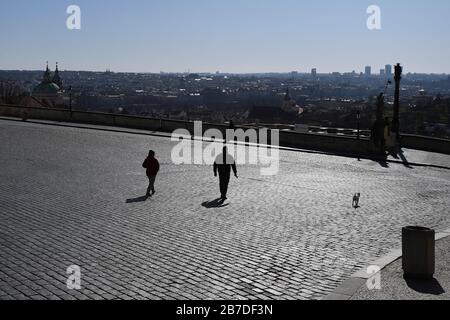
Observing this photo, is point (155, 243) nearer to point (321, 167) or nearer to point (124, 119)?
point (321, 167)

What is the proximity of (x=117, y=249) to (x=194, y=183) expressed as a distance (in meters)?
8.21

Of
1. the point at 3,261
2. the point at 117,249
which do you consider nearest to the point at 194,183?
the point at 117,249

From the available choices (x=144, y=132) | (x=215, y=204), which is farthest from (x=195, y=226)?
(x=144, y=132)

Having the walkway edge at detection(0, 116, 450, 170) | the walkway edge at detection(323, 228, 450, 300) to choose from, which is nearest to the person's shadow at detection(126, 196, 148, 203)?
the walkway edge at detection(323, 228, 450, 300)

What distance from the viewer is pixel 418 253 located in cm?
907

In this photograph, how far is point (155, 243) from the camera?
10.7m

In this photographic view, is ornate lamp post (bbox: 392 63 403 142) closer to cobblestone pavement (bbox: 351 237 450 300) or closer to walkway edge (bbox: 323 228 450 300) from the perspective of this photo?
walkway edge (bbox: 323 228 450 300)

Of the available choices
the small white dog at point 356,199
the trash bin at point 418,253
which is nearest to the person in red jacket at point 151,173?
the small white dog at point 356,199

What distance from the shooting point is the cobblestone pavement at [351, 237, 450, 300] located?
26.3ft

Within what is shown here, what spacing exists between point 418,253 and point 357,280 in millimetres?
Answer: 1017

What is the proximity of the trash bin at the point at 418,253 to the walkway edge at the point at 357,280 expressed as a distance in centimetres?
44

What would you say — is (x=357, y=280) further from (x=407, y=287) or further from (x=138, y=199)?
(x=138, y=199)

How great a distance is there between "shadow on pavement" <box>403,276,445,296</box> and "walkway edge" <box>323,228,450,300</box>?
1.73 feet
